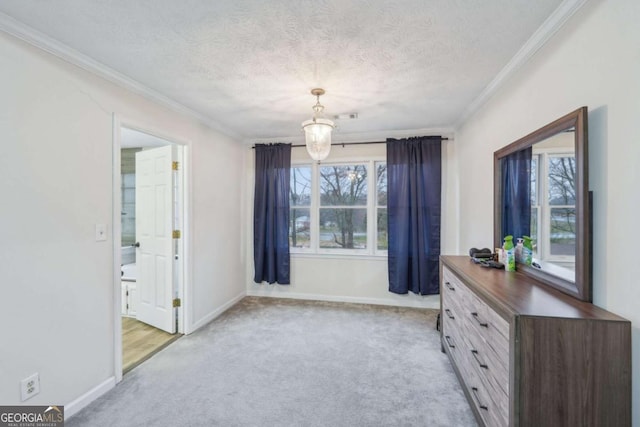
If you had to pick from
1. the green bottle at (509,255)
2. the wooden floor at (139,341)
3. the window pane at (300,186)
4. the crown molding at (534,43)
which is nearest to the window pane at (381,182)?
the window pane at (300,186)

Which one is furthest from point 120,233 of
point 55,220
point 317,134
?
point 317,134

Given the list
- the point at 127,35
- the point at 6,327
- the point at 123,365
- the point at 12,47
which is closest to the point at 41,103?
the point at 12,47

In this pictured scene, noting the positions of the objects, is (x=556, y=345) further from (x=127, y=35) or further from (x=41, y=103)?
(x=41, y=103)

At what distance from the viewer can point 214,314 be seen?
377 centimetres

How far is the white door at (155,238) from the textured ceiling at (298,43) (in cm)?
92

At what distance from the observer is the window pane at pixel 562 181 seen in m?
1.56

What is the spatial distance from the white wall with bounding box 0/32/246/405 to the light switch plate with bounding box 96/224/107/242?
39 millimetres

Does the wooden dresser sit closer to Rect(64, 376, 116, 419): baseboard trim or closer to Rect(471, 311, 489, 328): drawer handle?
Rect(471, 311, 489, 328): drawer handle

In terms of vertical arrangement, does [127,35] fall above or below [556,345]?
above

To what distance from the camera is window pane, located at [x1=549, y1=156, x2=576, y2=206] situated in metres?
1.56

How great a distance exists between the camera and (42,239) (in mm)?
1854

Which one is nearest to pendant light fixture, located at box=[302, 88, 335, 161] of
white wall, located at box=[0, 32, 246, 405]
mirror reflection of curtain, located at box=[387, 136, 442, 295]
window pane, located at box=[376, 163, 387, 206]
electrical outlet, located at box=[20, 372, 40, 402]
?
white wall, located at box=[0, 32, 246, 405]

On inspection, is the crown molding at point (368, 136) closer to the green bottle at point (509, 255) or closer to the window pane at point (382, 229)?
the window pane at point (382, 229)

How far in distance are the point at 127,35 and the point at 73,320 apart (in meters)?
1.95
